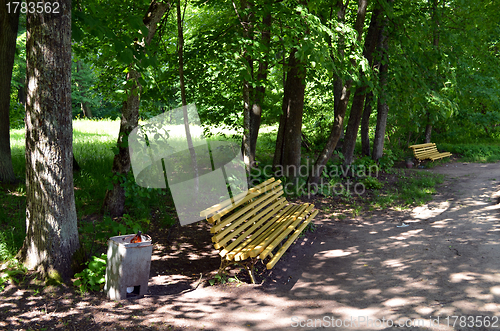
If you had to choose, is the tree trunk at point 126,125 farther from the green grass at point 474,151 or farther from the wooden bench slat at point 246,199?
the green grass at point 474,151

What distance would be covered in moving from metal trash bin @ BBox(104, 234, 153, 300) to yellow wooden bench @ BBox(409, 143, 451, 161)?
12.2 meters

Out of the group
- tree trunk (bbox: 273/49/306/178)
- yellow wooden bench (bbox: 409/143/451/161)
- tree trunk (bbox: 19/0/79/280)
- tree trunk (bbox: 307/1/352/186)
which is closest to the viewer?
tree trunk (bbox: 19/0/79/280)

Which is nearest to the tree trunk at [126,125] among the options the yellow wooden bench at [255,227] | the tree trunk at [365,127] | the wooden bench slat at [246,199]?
the yellow wooden bench at [255,227]

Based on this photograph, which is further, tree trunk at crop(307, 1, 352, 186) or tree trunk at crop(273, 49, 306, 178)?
tree trunk at crop(273, 49, 306, 178)

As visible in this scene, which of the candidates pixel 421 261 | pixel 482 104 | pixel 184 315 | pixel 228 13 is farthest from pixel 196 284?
pixel 482 104

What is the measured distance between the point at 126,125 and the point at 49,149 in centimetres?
220

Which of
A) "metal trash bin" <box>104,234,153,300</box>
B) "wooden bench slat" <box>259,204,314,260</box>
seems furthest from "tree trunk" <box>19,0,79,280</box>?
"wooden bench slat" <box>259,204,314,260</box>

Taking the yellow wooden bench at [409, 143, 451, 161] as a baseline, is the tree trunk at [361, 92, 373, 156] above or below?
above

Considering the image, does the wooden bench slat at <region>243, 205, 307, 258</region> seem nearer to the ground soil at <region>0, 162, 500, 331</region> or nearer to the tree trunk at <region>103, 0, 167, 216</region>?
the ground soil at <region>0, 162, 500, 331</region>

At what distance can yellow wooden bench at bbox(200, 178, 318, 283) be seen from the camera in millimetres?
4617

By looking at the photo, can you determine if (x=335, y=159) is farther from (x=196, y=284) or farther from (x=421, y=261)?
(x=196, y=284)

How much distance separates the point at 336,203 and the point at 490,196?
349 cm

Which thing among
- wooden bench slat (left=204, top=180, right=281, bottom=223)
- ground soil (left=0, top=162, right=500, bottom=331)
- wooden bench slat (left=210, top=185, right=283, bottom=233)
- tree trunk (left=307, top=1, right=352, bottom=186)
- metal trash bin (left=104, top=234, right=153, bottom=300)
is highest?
tree trunk (left=307, top=1, right=352, bottom=186)

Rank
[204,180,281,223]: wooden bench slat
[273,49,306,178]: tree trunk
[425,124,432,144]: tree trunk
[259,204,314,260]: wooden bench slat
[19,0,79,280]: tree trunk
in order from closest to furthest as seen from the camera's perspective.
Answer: [19,0,79,280]: tree trunk → [259,204,314,260]: wooden bench slat → [204,180,281,223]: wooden bench slat → [273,49,306,178]: tree trunk → [425,124,432,144]: tree trunk
